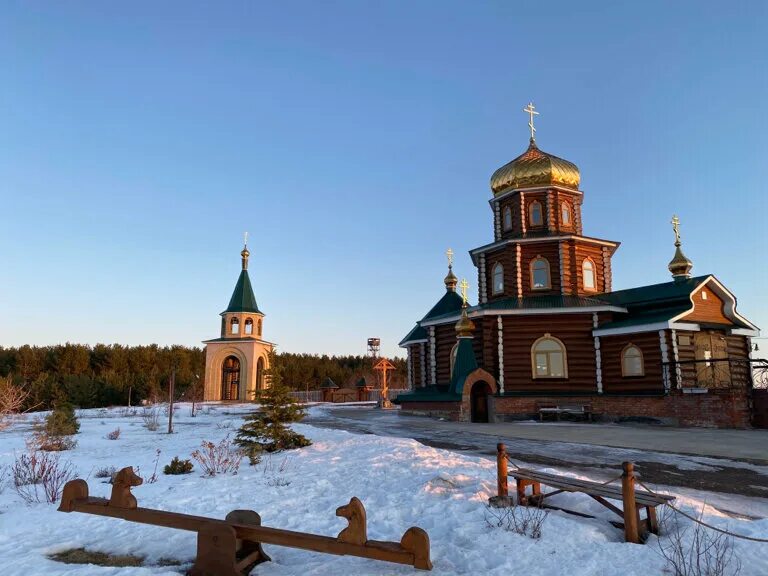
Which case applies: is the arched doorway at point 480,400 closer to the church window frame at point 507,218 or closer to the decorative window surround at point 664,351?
the decorative window surround at point 664,351

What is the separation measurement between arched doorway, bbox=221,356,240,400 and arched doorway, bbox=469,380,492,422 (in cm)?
2799

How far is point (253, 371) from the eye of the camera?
43.7 m

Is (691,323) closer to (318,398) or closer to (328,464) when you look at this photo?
(328,464)

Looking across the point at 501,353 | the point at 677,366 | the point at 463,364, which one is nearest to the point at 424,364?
the point at 463,364

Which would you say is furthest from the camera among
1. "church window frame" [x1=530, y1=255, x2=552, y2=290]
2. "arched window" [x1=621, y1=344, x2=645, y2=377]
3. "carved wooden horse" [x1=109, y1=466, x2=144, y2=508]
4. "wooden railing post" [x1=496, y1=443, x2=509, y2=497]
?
"church window frame" [x1=530, y1=255, x2=552, y2=290]

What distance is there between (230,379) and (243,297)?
757 cm

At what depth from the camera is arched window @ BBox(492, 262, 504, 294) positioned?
84.8ft

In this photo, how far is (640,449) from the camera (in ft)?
41.1

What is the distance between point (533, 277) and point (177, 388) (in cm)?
4279

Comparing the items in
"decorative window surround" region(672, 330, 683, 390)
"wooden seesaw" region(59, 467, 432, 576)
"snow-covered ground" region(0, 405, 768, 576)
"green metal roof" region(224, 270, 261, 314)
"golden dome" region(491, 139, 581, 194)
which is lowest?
"snow-covered ground" region(0, 405, 768, 576)

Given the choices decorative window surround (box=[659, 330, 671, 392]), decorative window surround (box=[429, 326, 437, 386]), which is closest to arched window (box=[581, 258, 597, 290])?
decorative window surround (box=[659, 330, 671, 392])

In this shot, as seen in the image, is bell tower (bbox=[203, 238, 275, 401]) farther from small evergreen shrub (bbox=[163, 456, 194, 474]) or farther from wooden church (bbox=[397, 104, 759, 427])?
small evergreen shrub (bbox=[163, 456, 194, 474])

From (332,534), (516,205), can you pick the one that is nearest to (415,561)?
(332,534)

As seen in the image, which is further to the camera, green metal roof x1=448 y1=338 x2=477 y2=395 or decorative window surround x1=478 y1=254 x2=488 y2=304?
decorative window surround x1=478 y1=254 x2=488 y2=304
